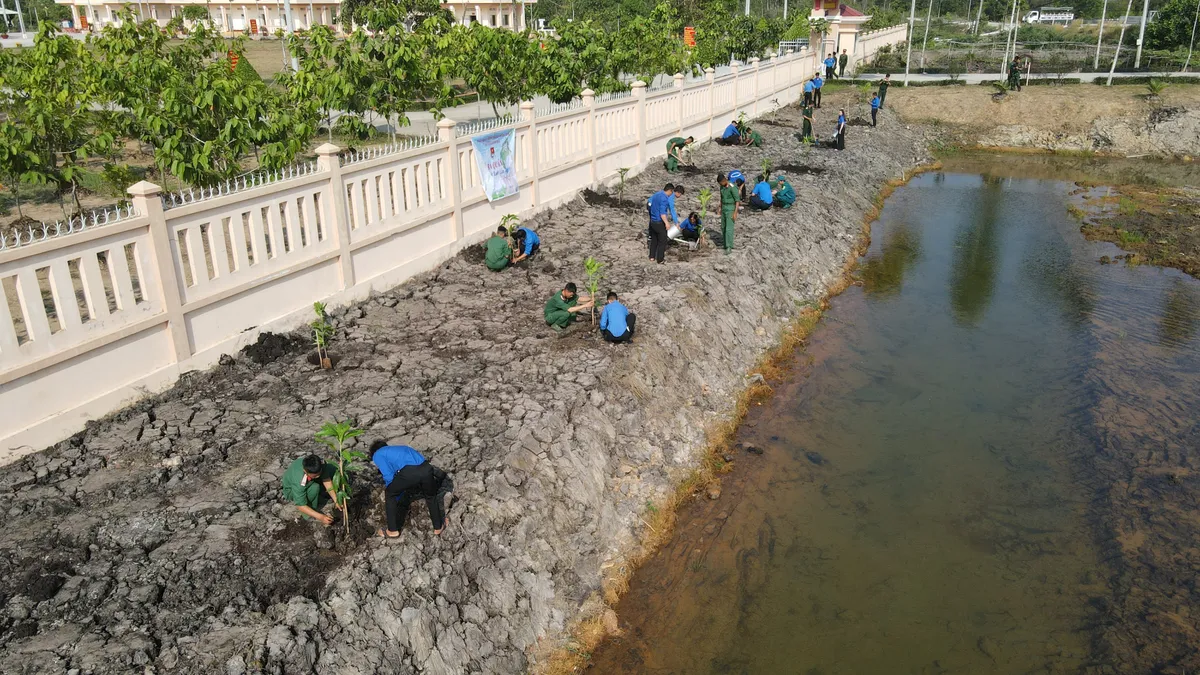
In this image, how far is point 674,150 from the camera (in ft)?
67.7

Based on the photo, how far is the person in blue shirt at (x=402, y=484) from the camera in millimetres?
6762

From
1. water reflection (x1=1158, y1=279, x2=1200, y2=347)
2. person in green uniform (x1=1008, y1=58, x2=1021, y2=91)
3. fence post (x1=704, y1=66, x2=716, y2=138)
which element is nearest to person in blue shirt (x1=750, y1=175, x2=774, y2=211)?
fence post (x1=704, y1=66, x2=716, y2=138)

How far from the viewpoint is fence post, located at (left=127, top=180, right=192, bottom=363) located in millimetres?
8211

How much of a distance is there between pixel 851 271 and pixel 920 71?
90.5 feet

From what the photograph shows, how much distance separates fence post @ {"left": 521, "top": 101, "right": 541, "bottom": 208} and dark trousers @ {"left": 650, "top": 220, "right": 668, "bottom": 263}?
2582 millimetres

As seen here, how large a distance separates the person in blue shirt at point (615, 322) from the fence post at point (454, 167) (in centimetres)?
368

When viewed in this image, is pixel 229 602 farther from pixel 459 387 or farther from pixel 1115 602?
pixel 1115 602

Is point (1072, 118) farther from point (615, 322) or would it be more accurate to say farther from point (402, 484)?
point (402, 484)

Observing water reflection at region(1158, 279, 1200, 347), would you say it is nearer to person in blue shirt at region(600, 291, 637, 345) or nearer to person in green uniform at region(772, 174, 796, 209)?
person in green uniform at region(772, 174, 796, 209)

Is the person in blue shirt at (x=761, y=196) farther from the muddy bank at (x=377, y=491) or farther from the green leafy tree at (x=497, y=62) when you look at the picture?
the green leafy tree at (x=497, y=62)

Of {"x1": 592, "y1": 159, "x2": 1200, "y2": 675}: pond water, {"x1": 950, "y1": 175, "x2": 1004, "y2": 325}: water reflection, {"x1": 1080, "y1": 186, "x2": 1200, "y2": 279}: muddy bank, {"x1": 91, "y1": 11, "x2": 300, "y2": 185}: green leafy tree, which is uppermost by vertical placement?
{"x1": 91, "y1": 11, "x2": 300, "y2": 185}: green leafy tree

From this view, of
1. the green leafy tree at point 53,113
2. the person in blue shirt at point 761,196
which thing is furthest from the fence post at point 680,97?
the green leafy tree at point 53,113

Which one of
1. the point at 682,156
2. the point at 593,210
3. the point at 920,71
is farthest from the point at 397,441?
the point at 920,71

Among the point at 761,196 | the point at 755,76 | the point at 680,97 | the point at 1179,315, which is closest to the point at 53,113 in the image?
the point at 761,196
